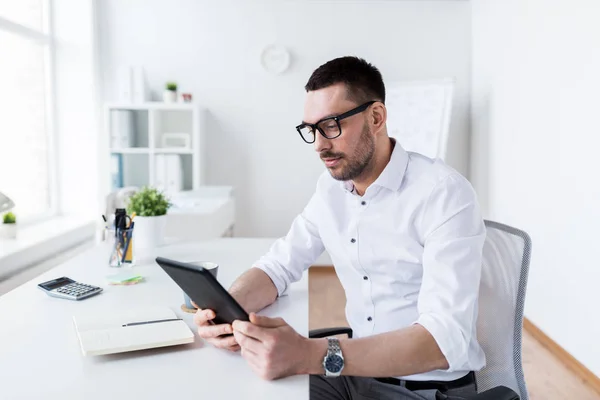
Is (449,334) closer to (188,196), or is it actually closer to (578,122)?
(578,122)

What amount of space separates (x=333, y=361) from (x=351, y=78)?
706 mm

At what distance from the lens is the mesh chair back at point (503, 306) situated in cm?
127

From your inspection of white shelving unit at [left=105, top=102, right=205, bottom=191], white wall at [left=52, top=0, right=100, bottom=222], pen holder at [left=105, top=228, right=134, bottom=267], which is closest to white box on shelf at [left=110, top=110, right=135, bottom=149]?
white shelving unit at [left=105, top=102, right=205, bottom=191]

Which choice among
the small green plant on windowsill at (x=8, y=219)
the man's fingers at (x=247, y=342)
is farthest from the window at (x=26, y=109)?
the man's fingers at (x=247, y=342)

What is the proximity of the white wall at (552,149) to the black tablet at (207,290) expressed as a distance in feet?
6.85

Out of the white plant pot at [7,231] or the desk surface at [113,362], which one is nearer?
the desk surface at [113,362]

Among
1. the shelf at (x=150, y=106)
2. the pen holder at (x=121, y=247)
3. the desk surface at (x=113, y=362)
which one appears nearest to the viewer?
the desk surface at (x=113, y=362)

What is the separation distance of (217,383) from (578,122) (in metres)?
2.40

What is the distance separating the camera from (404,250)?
137 cm

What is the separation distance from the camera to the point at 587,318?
8.69 ft

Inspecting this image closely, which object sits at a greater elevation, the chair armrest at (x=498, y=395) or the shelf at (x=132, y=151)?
the shelf at (x=132, y=151)

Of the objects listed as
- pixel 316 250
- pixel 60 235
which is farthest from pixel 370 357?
pixel 60 235

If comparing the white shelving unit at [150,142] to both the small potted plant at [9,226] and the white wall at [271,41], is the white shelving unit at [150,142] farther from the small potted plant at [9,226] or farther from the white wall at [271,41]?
the small potted plant at [9,226]

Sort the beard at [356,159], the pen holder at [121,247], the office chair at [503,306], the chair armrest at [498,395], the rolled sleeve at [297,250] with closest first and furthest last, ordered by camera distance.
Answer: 1. the chair armrest at [498,395]
2. the office chair at [503,306]
3. the beard at [356,159]
4. the rolled sleeve at [297,250]
5. the pen holder at [121,247]
